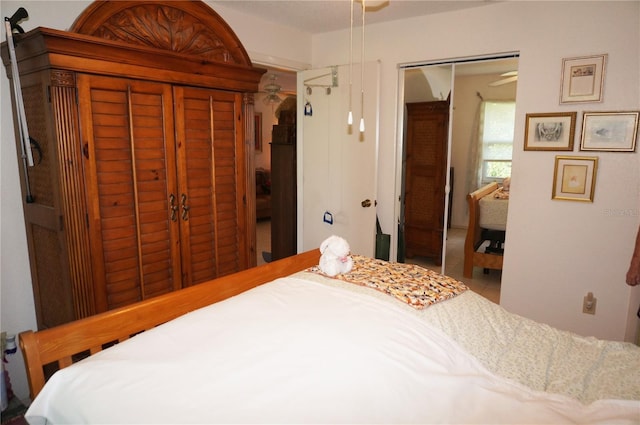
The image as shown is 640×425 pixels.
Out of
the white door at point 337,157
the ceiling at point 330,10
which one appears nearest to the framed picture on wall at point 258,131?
the white door at point 337,157

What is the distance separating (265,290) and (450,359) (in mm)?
826

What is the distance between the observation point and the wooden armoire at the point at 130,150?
71.6 inches

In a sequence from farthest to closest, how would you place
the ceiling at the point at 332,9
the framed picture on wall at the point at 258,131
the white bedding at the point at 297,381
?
the framed picture on wall at the point at 258,131 < the ceiling at the point at 332,9 < the white bedding at the point at 297,381

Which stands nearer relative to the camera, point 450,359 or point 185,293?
point 450,359

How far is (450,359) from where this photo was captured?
51.8 inches

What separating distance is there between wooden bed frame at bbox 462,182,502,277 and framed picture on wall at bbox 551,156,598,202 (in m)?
1.18

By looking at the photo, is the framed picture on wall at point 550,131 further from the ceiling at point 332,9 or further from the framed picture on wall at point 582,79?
the ceiling at point 332,9

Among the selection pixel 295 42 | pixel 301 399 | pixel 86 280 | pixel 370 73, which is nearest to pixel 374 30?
pixel 370 73

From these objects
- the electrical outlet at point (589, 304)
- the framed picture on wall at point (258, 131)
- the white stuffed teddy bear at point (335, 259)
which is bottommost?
the electrical outlet at point (589, 304)

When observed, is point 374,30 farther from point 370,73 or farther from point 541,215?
point 541,215

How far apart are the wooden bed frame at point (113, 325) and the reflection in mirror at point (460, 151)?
7.74 ft

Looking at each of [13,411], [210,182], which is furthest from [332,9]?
[13,411]

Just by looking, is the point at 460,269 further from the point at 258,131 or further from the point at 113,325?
the point at 258,131

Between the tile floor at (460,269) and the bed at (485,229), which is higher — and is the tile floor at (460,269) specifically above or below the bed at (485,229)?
below
